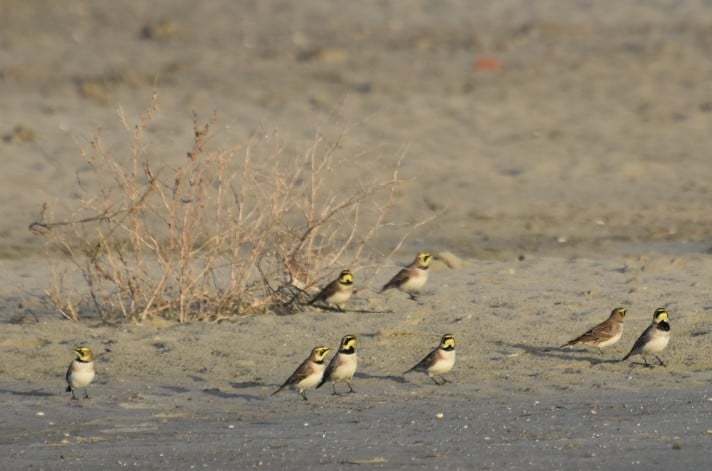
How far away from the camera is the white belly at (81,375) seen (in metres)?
9.75

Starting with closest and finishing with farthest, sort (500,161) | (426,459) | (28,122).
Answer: (426,459), (500,161), (28,122)

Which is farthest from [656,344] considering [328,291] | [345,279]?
[328,291]

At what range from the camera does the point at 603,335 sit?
1087 centimetres

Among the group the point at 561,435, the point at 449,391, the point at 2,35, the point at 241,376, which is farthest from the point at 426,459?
the point at 2,35

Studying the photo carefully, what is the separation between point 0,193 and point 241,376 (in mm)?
8685

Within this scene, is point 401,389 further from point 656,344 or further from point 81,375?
point 81,375

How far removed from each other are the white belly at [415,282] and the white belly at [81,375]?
131 inches

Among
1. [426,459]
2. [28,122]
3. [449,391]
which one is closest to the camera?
[426,459]

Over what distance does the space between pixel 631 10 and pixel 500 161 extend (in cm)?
1246

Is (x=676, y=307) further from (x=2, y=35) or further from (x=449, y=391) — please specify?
(x=2, y=35)

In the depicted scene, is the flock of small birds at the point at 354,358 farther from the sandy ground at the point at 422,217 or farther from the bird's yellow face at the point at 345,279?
the bird's yellow face at the point at 345,279

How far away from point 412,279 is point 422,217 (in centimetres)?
514

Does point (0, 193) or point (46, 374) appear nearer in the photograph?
point (46, 374)

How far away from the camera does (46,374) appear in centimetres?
1062
